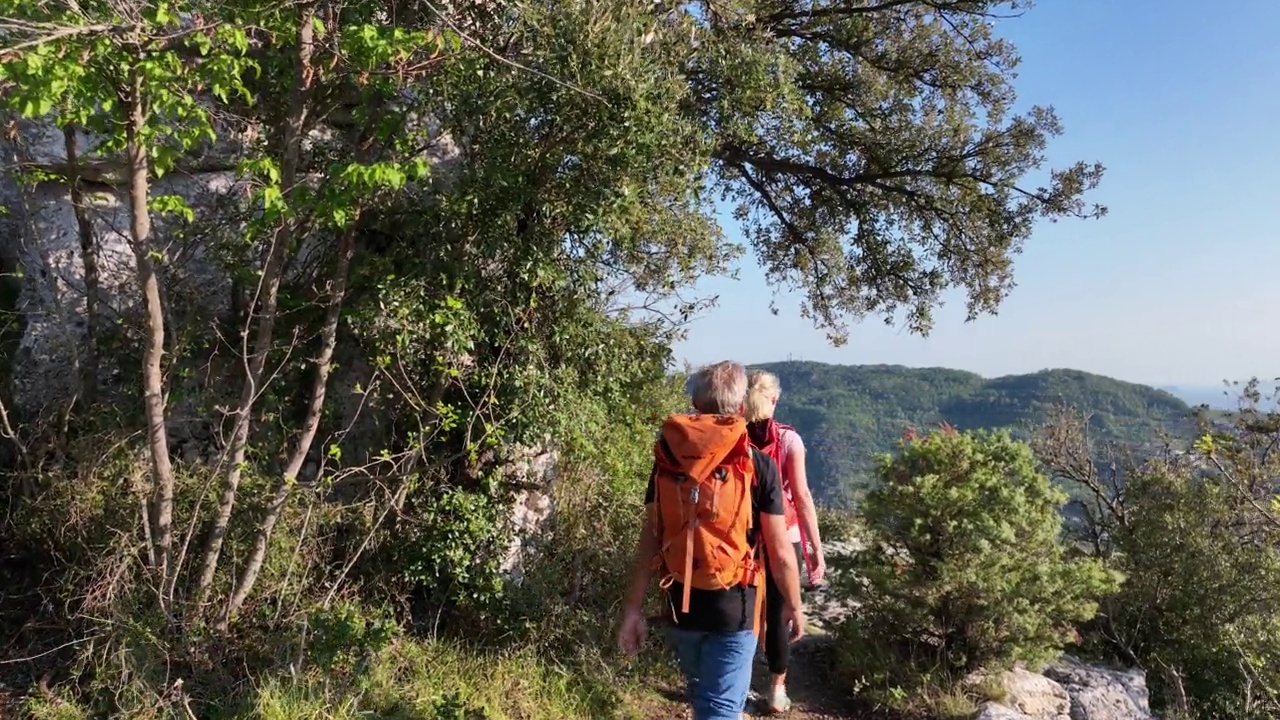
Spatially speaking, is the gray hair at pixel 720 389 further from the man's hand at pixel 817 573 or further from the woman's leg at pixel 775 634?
the man's hand at pixel 817 573

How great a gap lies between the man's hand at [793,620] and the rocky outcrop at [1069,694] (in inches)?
92.0

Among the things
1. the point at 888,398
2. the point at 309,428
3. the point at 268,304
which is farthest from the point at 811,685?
the point at 888,398

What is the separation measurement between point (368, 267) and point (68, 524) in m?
2.37

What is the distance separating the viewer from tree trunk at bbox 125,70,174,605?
12.1 ft

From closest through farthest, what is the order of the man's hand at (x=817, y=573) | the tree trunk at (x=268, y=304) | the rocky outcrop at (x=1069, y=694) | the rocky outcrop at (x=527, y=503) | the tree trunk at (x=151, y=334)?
the tree trunk at (x=151, y=334) → the tree trunk at (x=268, y=304) → the man's hand at (x=817, y=573) → the rocky outcrop at (x=1069, y=694) → the rocky outcrop at (x=527, y=503)

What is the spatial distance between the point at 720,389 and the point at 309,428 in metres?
2.99

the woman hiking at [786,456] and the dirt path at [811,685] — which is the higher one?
the woman hiking at [786,456]

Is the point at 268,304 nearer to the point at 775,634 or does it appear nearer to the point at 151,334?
the point at 151,334

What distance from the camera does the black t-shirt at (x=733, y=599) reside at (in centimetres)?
288

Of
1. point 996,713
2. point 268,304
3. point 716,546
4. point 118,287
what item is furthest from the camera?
point 118,287

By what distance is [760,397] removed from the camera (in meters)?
4.24

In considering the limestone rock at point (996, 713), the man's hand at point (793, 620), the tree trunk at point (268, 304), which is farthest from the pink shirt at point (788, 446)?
the tree trunk at point (268, 304)

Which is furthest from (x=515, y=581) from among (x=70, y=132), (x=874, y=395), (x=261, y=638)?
(x=874, y=395)

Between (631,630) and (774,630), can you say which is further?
(774,630)
